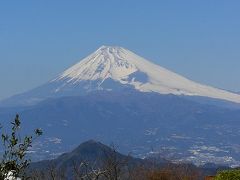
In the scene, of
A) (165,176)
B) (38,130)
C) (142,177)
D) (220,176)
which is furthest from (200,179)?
(38,130)

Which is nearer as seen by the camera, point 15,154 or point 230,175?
point 15,154

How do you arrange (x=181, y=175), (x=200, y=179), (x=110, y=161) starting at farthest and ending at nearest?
(x=200, y=179), (x=181, y=175), (x=110, y=161)

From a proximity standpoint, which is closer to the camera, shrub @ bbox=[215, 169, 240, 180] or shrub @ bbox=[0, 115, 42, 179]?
shrub @ bbox=[0, 115, 42, 179]

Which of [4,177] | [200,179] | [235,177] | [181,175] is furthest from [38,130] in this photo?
[200,179]

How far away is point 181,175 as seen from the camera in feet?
255

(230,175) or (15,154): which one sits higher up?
(230,175)

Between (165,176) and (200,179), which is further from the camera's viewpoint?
(200,179)

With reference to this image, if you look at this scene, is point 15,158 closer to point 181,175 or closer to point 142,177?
point 181,175

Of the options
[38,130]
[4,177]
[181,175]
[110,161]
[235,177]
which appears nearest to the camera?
[4,177]

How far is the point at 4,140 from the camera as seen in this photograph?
15172mm

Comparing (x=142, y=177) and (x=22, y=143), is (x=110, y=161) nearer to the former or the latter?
(x=142, y=177)

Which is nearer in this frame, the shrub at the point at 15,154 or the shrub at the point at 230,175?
the shrub at the point at 15,154

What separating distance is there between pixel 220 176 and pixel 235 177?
0.82m

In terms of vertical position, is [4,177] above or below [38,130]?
below
